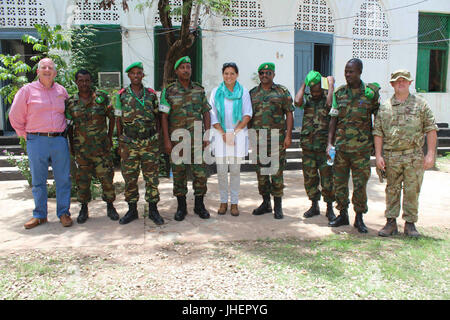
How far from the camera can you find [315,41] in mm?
9609

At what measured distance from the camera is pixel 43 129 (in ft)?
13.9

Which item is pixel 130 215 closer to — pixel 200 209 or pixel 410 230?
pixel 200 209

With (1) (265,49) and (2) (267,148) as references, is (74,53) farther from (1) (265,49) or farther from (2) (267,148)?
(2) (267,148)

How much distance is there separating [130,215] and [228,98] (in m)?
1.80

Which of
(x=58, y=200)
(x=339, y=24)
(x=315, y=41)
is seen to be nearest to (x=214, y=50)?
(x=315, y=41)

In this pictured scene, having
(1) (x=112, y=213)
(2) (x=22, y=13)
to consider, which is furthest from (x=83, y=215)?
(2) (x=22, y=13)

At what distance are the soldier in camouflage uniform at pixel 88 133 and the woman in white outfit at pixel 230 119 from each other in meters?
1.24

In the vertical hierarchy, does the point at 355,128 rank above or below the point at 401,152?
above

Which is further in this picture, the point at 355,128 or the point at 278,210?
the point at 278,210

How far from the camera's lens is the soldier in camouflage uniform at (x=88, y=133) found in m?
4.34

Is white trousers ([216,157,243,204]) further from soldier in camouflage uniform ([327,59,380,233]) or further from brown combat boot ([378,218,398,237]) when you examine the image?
brown combat boot ([378,218,398,237])

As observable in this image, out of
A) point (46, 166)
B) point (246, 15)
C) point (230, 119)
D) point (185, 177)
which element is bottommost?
point (185, 177)

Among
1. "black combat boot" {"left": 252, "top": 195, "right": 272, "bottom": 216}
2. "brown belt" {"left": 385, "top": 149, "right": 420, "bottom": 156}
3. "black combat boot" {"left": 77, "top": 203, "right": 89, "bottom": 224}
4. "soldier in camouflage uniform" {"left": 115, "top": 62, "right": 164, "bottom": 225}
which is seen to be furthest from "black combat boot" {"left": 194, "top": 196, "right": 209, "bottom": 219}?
"brown belt" {"left": 385, "top": 149, "right": 420, "bottom": 156}

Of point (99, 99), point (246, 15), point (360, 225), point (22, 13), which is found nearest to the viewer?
point (360, 225)
